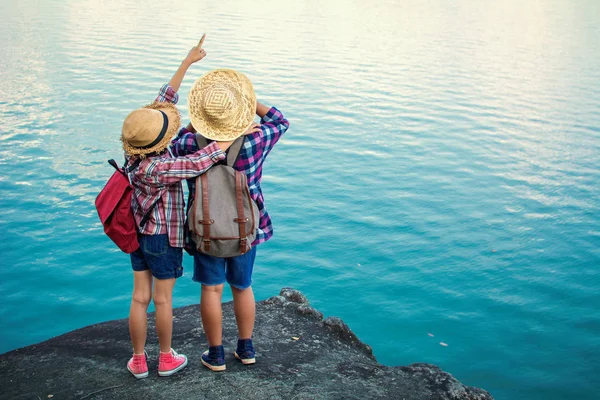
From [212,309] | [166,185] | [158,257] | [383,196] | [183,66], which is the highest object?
[183,66]

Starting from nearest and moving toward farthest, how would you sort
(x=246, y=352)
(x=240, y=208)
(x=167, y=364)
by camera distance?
(x=240, y=208) < (x=167, y=364) < (x=246, y=352)

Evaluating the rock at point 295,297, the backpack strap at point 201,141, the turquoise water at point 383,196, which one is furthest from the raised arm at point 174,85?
the turquoise water at point 383,196

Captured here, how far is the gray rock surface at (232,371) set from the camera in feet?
10.5

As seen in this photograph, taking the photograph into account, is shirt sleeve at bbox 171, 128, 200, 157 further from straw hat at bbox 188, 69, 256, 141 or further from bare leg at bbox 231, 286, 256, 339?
bare leg at bbox 231, 286, 256, 339

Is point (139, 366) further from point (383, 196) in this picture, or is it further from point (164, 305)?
point (383, 196)

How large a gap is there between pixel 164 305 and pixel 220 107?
103 centimetres

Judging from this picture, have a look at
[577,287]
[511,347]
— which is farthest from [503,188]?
[511,347]

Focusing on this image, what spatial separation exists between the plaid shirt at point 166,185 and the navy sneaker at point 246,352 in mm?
744

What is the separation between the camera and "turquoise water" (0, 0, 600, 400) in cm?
599

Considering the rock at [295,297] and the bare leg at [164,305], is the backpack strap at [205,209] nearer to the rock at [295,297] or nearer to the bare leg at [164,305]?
the bare leg at [164,305]

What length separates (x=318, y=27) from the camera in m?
23.2

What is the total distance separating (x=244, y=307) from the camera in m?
3.21

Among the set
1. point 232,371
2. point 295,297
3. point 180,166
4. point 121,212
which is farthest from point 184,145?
point 295,297

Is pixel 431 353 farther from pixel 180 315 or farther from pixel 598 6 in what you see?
pixel 598 6
